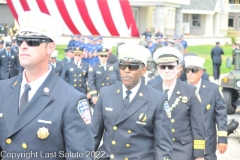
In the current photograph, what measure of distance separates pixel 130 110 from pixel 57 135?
6.03 feet

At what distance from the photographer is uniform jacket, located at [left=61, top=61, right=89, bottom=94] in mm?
14930

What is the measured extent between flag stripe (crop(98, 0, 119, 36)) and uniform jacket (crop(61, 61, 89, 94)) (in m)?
1.72

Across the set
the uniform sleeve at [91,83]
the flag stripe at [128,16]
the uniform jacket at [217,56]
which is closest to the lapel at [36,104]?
the flag stripe at [128,16]

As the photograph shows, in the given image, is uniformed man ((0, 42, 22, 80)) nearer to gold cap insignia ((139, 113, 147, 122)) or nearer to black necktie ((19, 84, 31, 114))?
gold cap insignia ((139, 113, 147, 122))

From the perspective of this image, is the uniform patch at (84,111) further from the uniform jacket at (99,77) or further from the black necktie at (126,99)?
the uniform jacket at (99,77)

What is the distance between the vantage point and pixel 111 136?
5.67m

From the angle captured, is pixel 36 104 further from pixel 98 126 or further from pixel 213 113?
pixel 213 113

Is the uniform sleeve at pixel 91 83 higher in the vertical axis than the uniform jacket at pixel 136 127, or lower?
lower

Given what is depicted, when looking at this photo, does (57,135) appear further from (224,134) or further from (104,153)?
(224,134)

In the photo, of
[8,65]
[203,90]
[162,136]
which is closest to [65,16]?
[8,65]

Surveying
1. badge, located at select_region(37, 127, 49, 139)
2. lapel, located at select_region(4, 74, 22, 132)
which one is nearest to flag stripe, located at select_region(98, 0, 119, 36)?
lapel, located at select_region(4, 74, 22, 132)

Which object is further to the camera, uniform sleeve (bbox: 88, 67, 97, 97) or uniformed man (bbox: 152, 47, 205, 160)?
uniform sleeve (bbox: 88, 67, 97, 97)

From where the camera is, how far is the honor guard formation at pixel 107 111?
12.6 ft

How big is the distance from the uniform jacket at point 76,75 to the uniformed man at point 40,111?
10857 millimetres
